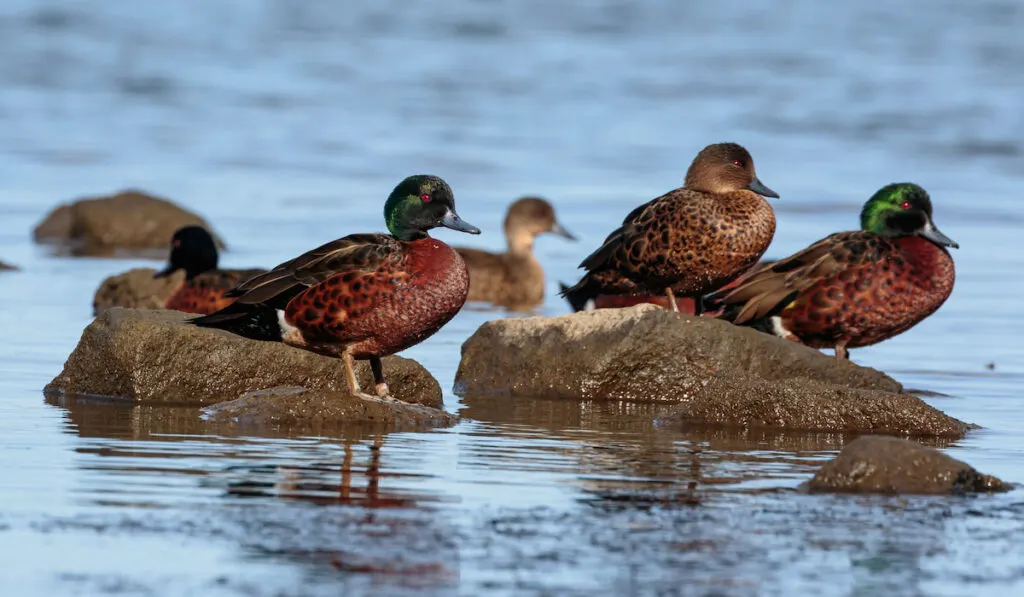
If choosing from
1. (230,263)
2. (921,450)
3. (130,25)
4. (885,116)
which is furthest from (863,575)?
(130,25)

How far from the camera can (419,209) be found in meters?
8.43

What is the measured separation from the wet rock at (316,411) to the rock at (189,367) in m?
0.62

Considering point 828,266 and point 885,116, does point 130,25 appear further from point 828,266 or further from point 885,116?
point 828,266

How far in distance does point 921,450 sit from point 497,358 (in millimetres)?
3556

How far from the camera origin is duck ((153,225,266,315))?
1123 cm

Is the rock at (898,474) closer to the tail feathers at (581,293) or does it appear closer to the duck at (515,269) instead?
the tail feathers at (581,293)

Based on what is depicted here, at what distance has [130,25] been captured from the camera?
35.7m

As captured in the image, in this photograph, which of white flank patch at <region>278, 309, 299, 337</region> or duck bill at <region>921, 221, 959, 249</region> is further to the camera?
duck bill at <region>921, 221, 959, 249</region>

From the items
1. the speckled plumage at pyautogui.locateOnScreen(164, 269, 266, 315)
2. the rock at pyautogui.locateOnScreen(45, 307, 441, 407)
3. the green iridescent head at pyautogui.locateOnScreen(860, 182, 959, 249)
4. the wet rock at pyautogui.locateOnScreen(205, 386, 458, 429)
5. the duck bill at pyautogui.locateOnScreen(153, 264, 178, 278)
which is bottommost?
the wet rock at pyautogui.locateOnScreen(205, 386, 458, 429)

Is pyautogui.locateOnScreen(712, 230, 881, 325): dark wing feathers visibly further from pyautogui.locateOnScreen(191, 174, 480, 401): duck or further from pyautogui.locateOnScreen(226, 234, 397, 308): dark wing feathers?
pyautogui.locateOnScreen(226, 234, 397, 308): dark wing feathers

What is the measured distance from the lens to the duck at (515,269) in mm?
14922

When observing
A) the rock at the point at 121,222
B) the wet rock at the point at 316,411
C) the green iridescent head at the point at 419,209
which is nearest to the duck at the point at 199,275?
the green iridescent head at the point at 419,209

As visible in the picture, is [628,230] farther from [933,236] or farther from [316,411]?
[316,411]

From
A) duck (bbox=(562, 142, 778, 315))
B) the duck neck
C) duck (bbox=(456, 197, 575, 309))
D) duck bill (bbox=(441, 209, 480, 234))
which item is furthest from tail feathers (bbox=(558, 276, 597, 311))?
the duck neck
